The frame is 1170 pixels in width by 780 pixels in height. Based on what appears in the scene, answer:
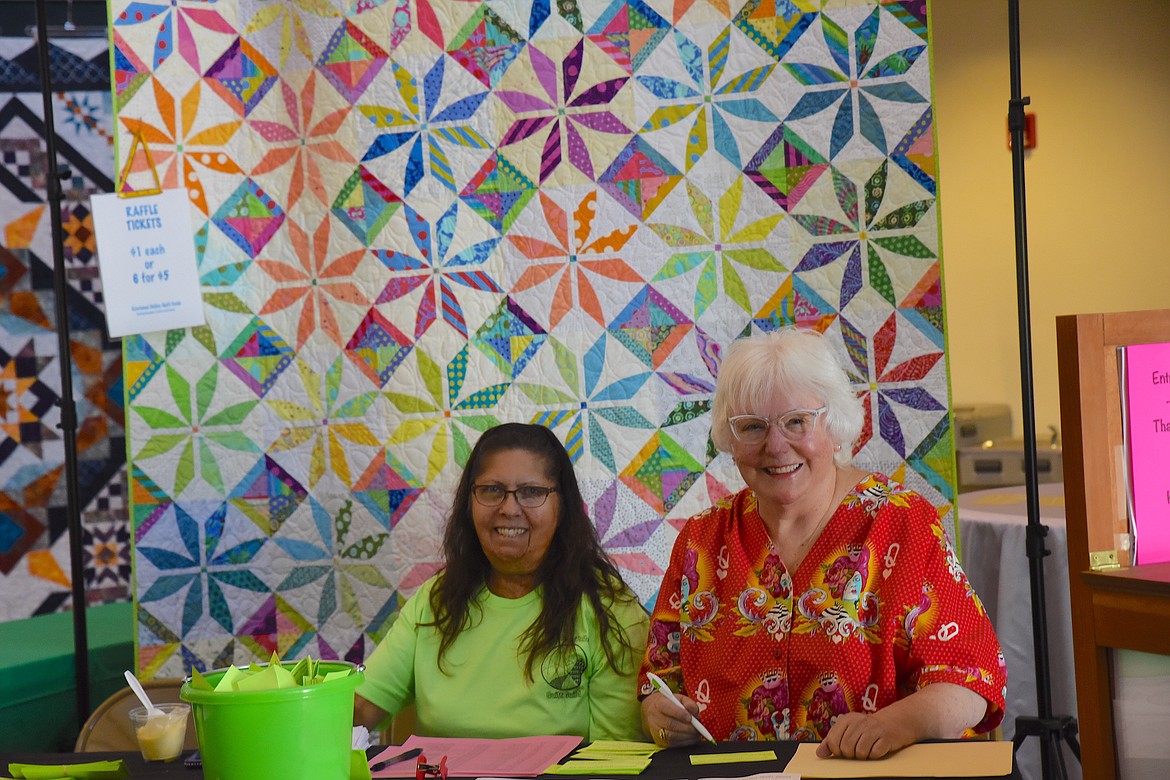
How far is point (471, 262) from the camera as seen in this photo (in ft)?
9.58

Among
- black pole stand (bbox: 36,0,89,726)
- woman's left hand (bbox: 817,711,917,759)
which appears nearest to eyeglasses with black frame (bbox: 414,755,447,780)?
woman's left hand (bbox: 817,711,917,759)

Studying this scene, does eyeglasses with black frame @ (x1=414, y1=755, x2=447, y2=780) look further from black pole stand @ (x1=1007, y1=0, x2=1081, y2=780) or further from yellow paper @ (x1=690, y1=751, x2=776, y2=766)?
black pole stand @ (x1=1007, y1=0, x2=1081, y2=780)

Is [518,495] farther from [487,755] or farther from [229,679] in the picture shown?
[229,679]

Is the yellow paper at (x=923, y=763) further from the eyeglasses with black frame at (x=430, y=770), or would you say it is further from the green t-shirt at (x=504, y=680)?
the green t-shirt at (x=504, y=680)

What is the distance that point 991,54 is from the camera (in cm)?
578

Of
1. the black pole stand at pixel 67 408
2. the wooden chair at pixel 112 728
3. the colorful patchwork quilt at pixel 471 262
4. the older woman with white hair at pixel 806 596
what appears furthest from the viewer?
the black pole stand at pixel 67 408

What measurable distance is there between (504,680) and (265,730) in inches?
34.6

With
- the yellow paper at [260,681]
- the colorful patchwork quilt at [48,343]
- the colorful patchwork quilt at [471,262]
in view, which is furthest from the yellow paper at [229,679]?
the colorful patchwork quilt at [48,343]

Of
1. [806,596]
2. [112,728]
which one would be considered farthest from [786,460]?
[112,728]

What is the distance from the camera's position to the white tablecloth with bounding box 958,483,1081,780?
297 centimetres

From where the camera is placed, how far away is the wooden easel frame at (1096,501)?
148cm

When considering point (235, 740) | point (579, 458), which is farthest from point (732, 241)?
point (235, 740)

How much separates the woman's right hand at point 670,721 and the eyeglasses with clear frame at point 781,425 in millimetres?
457

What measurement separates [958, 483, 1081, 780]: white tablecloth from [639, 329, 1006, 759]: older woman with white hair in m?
1.09
